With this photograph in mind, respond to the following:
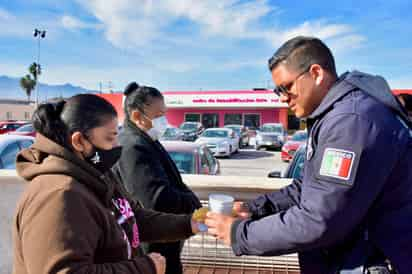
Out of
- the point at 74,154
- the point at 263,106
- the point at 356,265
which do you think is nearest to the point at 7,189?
Result: the point at 74,154

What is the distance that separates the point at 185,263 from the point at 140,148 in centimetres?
150

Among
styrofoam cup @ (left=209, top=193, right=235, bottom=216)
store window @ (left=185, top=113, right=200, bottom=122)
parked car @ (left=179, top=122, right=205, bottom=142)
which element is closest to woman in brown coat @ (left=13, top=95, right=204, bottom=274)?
styrofoam cup @ (left=209, top=193, right=235, bottom=216)

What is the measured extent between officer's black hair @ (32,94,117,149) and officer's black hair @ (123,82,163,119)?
1.03m

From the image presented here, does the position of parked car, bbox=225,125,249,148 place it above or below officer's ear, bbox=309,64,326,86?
below

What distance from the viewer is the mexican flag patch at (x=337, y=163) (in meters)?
1.16

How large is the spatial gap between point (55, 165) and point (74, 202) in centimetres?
18

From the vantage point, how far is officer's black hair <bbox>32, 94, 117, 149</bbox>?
1396 millimetres

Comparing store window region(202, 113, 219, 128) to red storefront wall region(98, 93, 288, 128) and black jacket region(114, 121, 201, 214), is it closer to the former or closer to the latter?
red storefront wall region(98, 93, 288, 128)

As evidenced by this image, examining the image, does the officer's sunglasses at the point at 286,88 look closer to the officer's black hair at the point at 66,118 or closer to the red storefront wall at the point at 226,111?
the officer's black hair at the point at 66,118

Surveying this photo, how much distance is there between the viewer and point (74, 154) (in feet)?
4.58

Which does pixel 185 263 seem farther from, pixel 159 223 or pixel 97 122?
pixel 97 122

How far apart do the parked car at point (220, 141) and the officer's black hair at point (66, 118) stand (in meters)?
15.2

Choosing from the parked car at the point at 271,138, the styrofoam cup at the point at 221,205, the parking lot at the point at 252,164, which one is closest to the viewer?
the styrofoam cup at the point at 221,205

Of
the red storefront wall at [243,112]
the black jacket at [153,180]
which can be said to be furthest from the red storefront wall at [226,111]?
the black jacket at [153,180]
